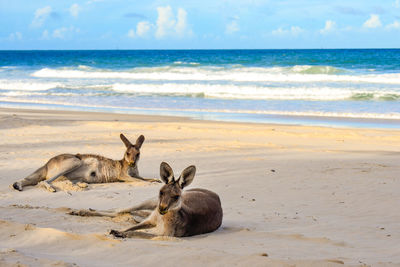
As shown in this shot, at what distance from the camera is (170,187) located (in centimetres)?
536

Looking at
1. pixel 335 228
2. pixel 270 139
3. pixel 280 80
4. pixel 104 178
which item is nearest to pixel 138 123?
pixel 270 139

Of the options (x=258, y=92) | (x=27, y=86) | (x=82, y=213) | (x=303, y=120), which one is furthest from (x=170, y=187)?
(x=27, y=86)

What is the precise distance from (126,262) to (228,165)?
596 centimetres

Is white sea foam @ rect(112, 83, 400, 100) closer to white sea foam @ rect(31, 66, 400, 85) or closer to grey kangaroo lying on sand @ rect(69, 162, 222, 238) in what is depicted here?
white sea foam @ rect(31, 66, 400, 85)

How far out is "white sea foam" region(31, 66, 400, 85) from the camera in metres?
41.3

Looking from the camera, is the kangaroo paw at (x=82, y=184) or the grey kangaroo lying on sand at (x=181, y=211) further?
the kangaroo paw at (x=82, y=184)

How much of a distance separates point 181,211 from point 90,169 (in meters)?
3.58

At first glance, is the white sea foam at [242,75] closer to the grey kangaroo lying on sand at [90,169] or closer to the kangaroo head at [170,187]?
the grey kangaroo lying on sand at [90,169]

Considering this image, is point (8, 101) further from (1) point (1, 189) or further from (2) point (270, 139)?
(1) point (1, 189)

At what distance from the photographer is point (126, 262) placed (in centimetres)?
452

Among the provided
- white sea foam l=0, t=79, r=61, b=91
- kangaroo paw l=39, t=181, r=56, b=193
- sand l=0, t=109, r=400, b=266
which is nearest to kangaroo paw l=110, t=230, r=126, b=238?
sand l=0, t=109, r=400, b=266

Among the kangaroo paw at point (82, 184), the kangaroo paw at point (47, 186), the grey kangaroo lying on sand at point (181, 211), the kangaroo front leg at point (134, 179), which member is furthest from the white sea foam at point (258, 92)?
the grey kangaroo lying on sand at point (181, 211)

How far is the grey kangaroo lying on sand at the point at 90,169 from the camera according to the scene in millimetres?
8680

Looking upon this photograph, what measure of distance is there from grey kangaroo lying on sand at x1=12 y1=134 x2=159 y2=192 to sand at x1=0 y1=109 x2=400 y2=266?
0.23 meters
